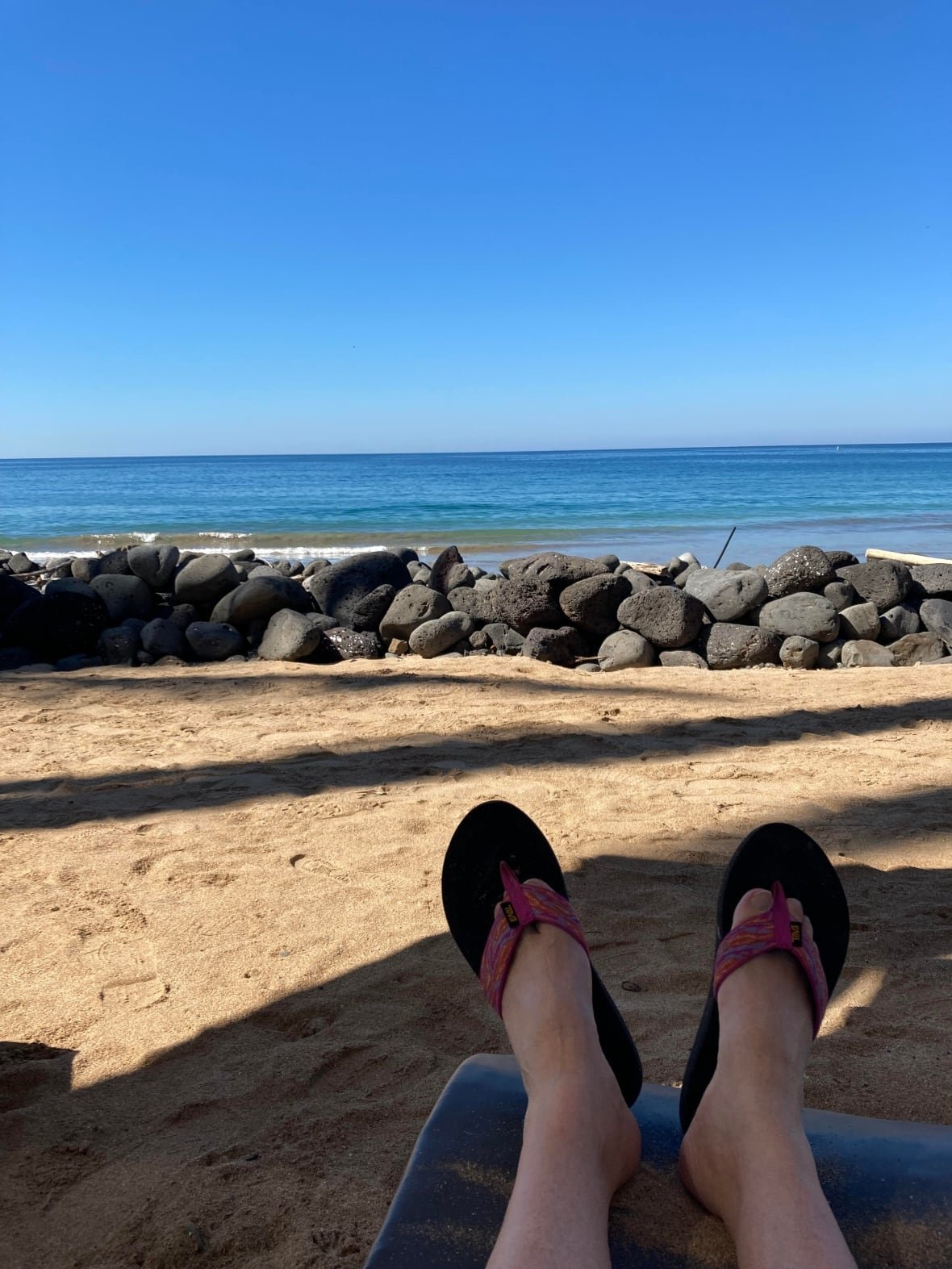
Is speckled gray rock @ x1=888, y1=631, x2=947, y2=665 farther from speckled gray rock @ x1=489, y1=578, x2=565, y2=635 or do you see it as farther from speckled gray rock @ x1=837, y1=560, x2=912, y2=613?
speckled gray rock @ x1=489, y1=578, x2=565, y2=635

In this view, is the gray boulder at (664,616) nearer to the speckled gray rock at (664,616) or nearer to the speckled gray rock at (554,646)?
the speckled gray rock at (664,616)

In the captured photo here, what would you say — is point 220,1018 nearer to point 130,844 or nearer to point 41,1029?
point 41,1029

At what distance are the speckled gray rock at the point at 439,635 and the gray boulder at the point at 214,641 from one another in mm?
1416

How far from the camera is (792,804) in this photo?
140 inches

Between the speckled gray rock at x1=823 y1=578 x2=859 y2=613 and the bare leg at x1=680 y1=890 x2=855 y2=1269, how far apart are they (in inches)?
264

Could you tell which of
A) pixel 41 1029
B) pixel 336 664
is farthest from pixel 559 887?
pixel 336 664

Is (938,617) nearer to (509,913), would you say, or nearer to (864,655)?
(864,655)

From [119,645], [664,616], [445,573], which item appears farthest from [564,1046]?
[445,573]

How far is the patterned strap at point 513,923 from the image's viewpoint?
1.62m

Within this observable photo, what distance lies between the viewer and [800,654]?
718cm

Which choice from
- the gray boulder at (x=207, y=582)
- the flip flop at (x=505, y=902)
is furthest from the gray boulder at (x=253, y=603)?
the flip flop at (x=505, y=902)

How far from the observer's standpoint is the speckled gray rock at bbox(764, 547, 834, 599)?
25.7 feet

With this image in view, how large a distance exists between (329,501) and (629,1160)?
29492 mm

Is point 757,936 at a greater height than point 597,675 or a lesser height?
greater
